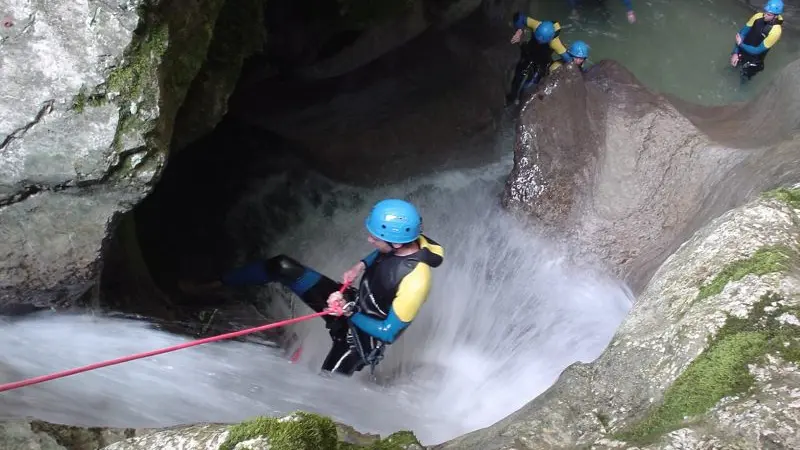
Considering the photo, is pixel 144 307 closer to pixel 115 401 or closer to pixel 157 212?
pixel 115 401

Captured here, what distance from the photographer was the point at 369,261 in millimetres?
5332

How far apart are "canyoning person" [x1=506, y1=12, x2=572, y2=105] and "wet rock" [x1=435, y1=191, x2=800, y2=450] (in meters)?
6.01

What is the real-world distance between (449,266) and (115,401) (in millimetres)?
4006

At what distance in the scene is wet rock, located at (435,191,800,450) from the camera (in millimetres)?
2602

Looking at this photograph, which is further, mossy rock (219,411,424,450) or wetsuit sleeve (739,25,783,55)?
wetsuit sleeve (739,25,783,55)

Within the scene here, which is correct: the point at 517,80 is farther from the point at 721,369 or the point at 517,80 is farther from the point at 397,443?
the point at 397,443

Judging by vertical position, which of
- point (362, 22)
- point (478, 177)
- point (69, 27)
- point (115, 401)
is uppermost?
point (362, 22)

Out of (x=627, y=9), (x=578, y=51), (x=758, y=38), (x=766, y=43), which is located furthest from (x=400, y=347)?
(x=627, y=9)

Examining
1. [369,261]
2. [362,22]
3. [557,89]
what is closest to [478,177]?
[557,89]

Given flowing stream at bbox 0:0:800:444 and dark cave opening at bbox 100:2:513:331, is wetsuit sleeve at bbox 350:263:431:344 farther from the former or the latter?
dark cave opening at bbox 100:2:513:331

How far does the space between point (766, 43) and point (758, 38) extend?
0.22 m

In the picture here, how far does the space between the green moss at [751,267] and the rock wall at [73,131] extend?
3.50m

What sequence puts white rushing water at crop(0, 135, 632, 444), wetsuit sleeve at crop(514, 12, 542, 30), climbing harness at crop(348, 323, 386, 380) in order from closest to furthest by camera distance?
white rushing water at crop(0, 135, 632, 444), climbing harness at crop(348, 323, 386, 380), wetsuit sleeve at crop(514, 12, 542, 30)

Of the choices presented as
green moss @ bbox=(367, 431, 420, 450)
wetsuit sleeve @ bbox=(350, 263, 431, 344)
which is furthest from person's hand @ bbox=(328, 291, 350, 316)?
green moss @ bbox=(367, 431, 420, 450)
